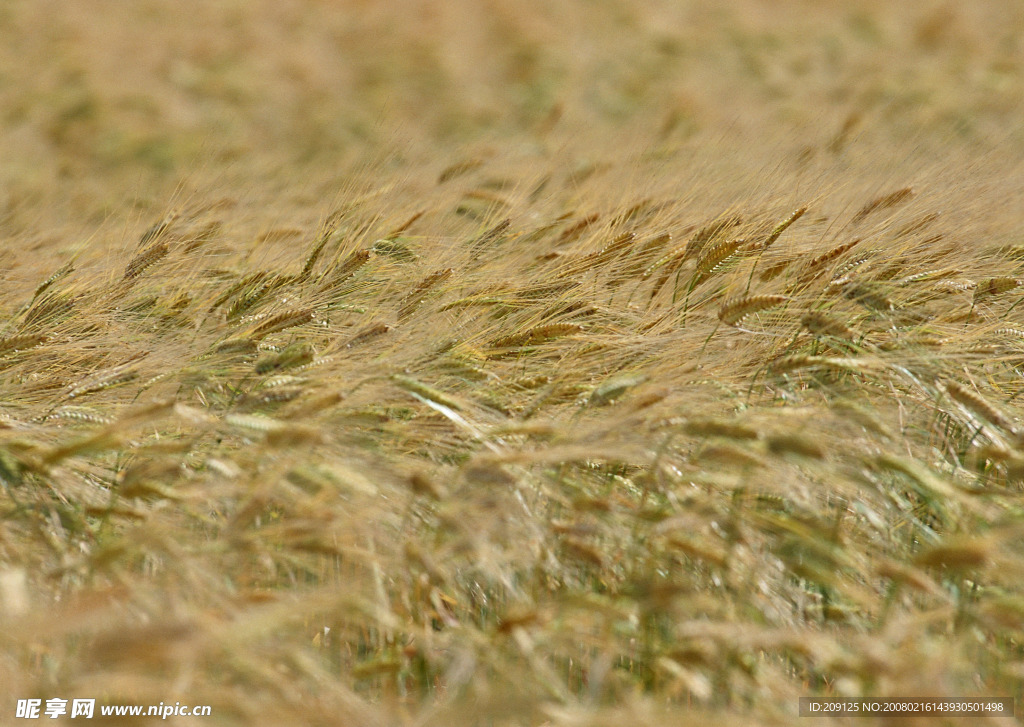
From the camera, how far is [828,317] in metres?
1.60

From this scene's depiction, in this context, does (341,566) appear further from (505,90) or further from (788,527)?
(505,90)

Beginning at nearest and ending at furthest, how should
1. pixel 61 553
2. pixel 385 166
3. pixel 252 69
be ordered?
pixel 61 553, pixel 385 166, pixel 252 69

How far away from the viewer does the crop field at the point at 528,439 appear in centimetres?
108

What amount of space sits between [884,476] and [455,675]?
0.77 meters

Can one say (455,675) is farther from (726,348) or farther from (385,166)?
(385,166)

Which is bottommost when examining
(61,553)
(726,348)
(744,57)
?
(61,553)

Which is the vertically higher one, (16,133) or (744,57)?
(744,57)

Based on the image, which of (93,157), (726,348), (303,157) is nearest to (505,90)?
(303,157)

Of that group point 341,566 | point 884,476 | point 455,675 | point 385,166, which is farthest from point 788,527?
point 385,166

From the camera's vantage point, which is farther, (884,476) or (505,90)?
(505,90)

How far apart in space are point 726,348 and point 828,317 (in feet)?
0.65

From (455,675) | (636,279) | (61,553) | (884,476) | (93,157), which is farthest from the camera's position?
(93,157)

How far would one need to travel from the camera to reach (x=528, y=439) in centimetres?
146

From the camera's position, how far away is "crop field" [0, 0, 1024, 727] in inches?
42.7
